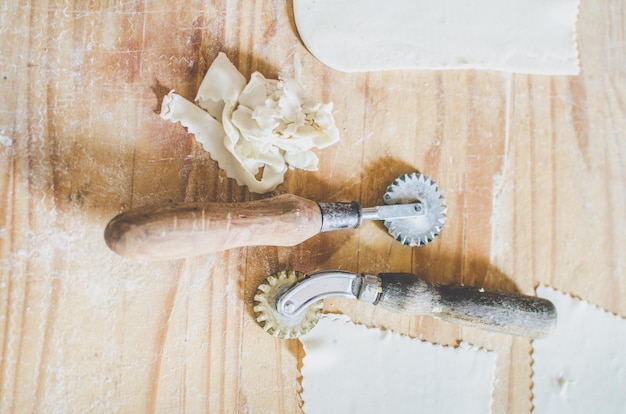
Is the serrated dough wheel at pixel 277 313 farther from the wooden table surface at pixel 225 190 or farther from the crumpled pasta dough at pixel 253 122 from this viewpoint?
the crumpled pasta dough at pixel 253 122

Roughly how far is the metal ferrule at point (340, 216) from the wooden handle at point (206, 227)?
0.06 feet

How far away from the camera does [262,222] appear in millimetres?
879

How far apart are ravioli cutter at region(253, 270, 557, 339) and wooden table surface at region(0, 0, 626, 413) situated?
0.04 m

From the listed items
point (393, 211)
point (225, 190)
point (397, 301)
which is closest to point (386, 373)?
point (397, 301)

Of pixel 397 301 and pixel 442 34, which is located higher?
pixel 442 34

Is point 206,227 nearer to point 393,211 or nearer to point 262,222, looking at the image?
point 262,222

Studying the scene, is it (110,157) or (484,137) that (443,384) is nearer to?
(484,137)

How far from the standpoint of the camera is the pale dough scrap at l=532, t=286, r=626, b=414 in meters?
1.10

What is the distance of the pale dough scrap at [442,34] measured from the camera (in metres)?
1.06

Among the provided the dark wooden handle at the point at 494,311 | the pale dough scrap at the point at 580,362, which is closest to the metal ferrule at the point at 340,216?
the dark wooden handle at the point at 494,311

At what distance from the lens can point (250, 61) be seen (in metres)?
1.06

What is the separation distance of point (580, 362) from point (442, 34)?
0.78 m

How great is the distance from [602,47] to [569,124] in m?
0.20

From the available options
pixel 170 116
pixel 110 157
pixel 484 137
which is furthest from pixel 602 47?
pixel 110 157
